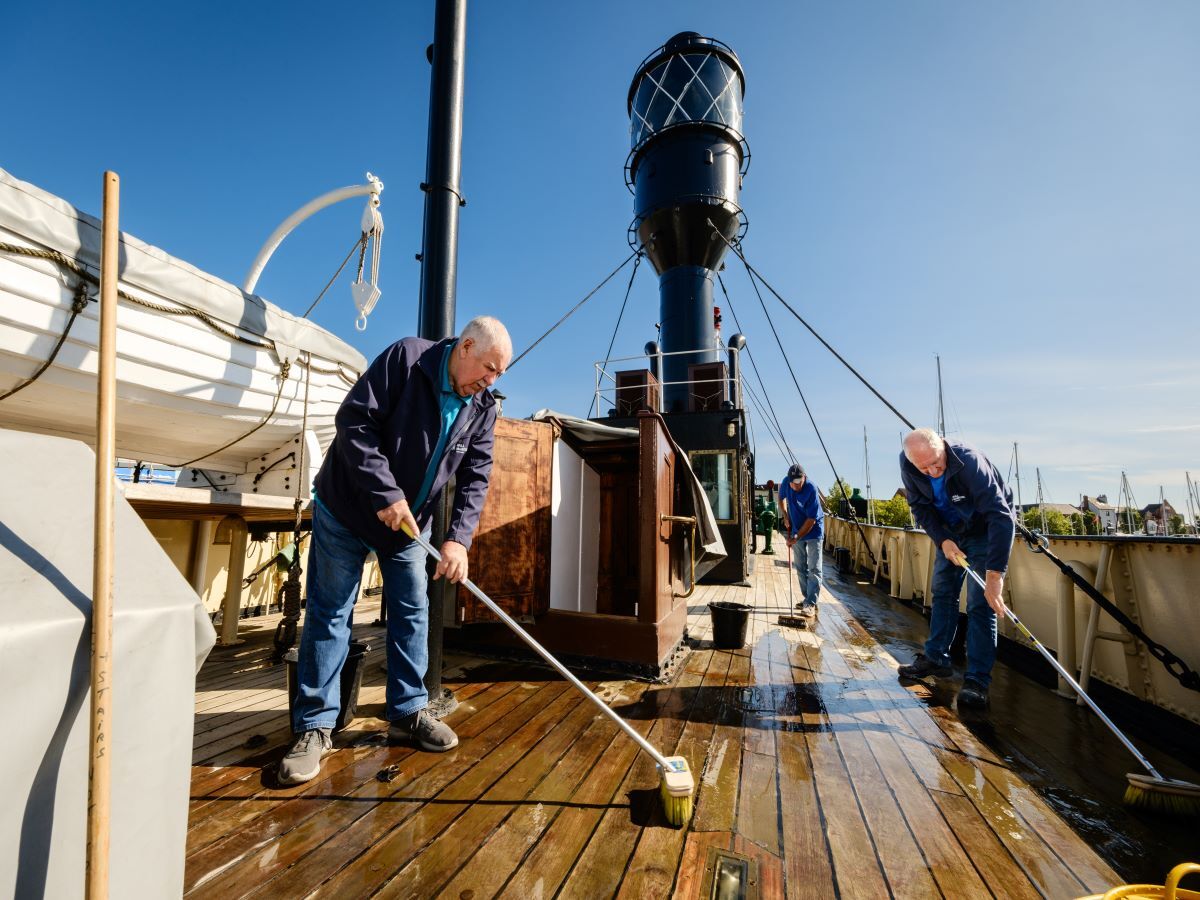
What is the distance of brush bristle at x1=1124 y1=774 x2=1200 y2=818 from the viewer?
5.67ft

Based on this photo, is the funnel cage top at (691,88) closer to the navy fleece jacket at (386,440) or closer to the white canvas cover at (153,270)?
the white canvas cover at (153,270)

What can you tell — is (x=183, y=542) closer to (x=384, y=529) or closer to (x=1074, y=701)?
(x=384, y=529)

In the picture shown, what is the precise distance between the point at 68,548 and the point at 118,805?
412 mm

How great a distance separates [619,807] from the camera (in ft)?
5.68

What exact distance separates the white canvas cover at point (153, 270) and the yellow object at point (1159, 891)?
4.14m

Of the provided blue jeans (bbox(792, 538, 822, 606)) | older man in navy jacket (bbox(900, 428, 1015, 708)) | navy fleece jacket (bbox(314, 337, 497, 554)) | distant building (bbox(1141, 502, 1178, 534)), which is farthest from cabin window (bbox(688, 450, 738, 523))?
distant building (bbox(1141, 502, 1178, 534))

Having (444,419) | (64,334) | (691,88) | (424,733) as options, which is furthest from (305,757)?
(691,88)

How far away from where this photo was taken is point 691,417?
864cm

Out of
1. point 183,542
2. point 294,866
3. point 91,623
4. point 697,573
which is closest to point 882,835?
point 294,866

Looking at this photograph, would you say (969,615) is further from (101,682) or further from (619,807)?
(101,682)

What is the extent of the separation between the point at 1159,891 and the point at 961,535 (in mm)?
2412

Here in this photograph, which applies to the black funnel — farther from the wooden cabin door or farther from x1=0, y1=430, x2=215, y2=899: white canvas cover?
x1=0, y1=430, x2=215, y2=899: white canvas cover

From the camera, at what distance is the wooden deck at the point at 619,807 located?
1.38 m

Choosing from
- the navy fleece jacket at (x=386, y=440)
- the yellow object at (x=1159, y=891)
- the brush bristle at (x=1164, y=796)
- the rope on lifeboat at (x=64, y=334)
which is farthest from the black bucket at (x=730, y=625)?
the rope on lifeboat at (x=64, y=334)
